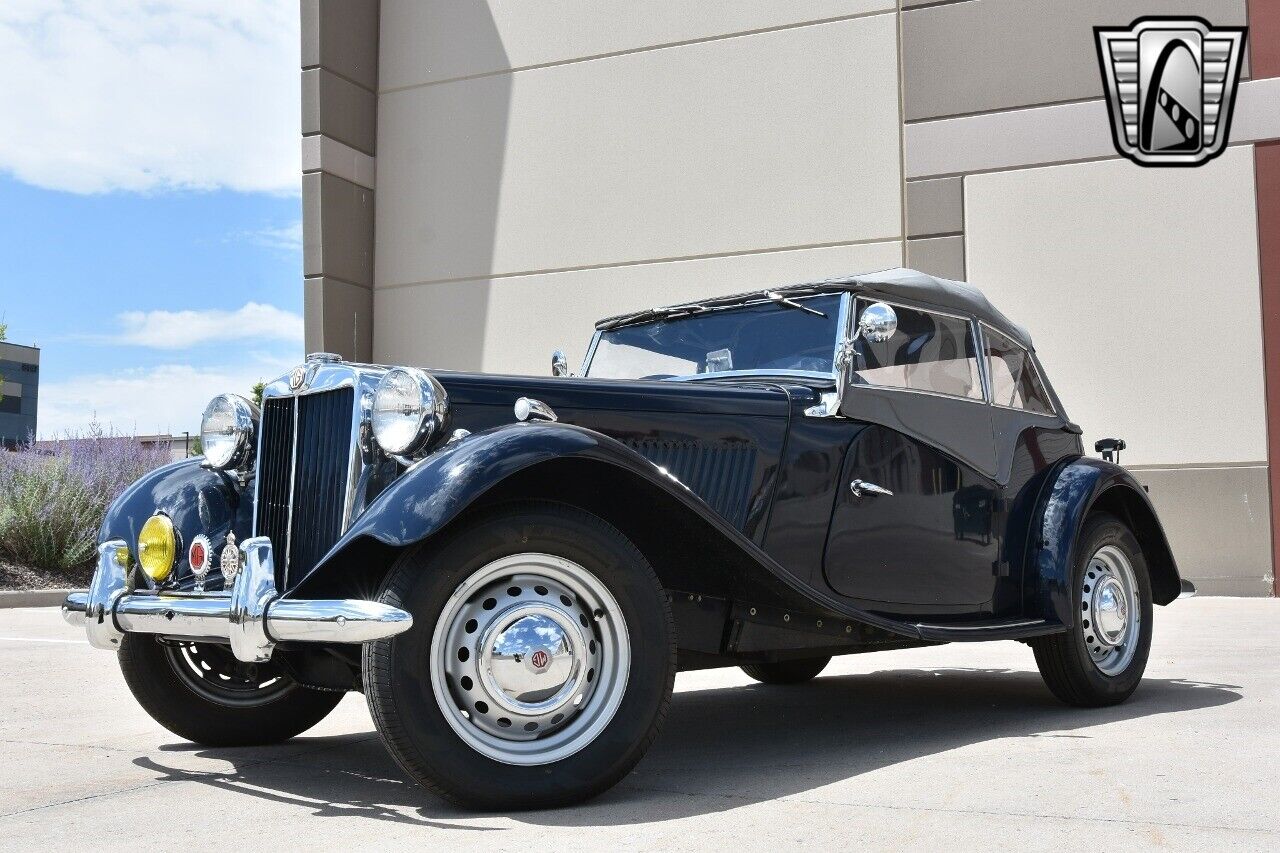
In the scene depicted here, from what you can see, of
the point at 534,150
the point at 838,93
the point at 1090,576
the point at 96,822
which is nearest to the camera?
the point at 96,822

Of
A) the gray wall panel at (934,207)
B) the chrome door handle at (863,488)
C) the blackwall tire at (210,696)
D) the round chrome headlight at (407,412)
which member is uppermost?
the gray wall panel at (934,207)

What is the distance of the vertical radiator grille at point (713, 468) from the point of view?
4008mm

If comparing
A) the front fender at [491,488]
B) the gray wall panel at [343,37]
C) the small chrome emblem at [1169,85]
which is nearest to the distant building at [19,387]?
the gray wall panel at [343,37]

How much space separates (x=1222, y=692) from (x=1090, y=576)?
81cm

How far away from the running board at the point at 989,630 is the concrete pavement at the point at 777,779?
1.14 feet

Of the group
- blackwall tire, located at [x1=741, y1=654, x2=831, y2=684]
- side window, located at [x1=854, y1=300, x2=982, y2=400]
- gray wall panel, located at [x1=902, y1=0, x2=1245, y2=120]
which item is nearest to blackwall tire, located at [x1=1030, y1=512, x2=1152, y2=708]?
side window, located at [x1=854, y1=300, x2=982, y2=400]

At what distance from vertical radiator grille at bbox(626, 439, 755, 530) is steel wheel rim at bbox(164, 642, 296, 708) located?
1540 mm

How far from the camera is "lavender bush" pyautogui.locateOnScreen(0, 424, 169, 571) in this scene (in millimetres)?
12531

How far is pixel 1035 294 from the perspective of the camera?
40.7ft

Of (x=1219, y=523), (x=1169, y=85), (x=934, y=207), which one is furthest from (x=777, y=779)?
(x=1169, y=85)

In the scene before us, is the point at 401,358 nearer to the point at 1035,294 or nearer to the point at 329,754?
A: the point at 1035,294

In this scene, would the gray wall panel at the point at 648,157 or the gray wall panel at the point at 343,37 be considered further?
the gray wall panel at the point at 343,37

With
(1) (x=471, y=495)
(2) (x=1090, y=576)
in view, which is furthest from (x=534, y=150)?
(1) (x=471, y=495)

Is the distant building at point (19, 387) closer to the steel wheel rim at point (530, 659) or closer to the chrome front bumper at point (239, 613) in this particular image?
the chrome front bumper at point (239, 613)
